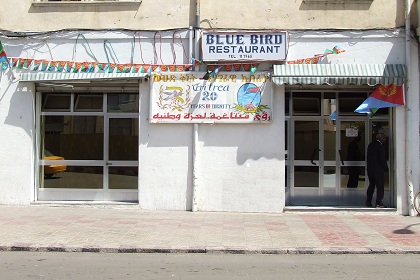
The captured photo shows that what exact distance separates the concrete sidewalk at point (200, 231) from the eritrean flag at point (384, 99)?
2.46 metres

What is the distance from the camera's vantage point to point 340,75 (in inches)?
432

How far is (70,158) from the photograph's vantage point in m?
12.2

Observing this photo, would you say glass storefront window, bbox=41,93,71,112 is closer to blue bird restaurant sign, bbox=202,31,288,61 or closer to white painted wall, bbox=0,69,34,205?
white painted wall, bbox=0,69,34,205

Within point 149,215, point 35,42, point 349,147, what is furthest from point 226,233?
point 35,42

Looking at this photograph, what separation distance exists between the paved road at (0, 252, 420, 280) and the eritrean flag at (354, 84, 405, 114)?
4.34 metres

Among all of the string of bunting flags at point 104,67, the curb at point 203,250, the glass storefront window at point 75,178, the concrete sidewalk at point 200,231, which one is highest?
the string of bunting flags at point 104,67

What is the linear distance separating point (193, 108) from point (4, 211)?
500 centimetres

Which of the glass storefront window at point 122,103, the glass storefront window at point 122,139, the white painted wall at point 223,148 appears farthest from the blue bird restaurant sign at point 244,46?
the glass storefront window at point 122,139

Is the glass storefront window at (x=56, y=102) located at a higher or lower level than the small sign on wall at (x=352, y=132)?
higher

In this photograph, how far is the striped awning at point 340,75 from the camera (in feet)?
36.0

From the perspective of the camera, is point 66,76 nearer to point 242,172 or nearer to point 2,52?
point 2,52

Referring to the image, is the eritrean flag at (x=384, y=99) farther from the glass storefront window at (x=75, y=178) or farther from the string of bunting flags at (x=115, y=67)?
the glass storefront window at (x=75, y=178)

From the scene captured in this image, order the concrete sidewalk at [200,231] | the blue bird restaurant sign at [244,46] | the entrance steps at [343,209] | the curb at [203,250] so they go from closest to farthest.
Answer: the curb at [203,250], the concrete sidewalk at [200,231], the blue bird restaurant sign at [244,46], the entrance steps at [343,209]

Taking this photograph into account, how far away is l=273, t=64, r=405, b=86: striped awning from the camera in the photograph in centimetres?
1096
